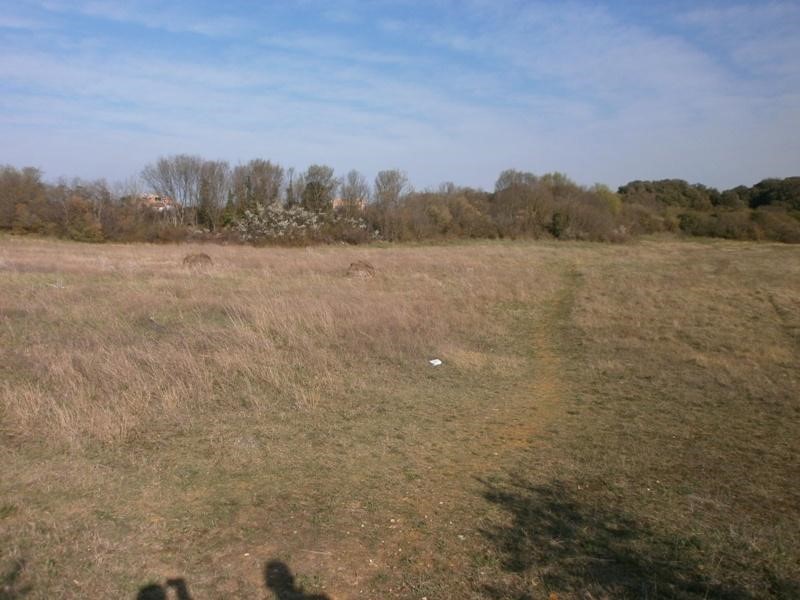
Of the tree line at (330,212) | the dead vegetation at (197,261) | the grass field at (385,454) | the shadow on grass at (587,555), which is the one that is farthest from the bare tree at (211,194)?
the shadow on grass at (587,555)

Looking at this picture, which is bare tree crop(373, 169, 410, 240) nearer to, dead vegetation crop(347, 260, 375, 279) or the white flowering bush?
the white flowering bush

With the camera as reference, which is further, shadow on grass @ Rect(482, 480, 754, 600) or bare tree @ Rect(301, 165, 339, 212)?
bare tree @ Rect(301, 165, 339, 212)

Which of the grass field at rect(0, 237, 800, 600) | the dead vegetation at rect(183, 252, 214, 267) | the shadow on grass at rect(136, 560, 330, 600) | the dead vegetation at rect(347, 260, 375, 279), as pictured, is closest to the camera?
the shadow on grass at rect(136, 560, 330, 600)

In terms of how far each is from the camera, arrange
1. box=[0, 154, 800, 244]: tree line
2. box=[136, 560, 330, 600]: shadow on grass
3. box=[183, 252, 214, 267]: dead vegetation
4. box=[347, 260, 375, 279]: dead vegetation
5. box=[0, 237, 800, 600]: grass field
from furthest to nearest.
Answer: box=[0, 154, 800, 244]: tree line < box=[183, 252, 214, 267]: dead vegetation < box=[347, 260, 375, 279]: dead vegetation < box=[0, 237, 800, 600]: grass field < box=[136, 560, 330, 600]: shadow on grass

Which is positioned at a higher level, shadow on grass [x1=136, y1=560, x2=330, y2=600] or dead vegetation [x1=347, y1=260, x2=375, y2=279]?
dead vegetation [x1=347, y1=260, x2=375, y2=279]

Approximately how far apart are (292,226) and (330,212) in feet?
18.8

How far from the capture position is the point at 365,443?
6.18 meters

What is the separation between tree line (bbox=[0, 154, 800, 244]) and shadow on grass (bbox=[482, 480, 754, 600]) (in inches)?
1678

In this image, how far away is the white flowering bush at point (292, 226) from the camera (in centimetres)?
4606

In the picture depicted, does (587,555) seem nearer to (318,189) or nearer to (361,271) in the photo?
(361,271)

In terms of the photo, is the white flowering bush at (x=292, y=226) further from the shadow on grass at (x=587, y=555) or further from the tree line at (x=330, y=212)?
the shadow on grass at (x=587, y=555)

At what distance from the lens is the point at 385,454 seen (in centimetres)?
589

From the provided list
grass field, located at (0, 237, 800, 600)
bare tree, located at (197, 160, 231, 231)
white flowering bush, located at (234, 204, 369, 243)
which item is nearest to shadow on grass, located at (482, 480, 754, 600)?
grass field, located at (0, 237, 800, 600)

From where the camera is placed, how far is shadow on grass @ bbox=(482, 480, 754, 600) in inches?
143
